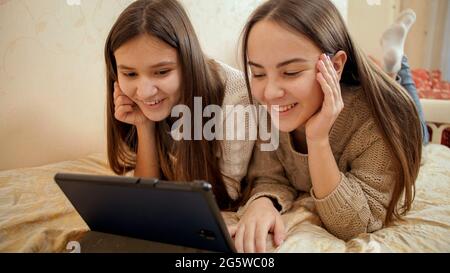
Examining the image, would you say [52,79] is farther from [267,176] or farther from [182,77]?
[267,176]

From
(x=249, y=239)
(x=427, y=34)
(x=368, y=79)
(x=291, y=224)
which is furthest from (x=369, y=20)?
(x=249, y=239)

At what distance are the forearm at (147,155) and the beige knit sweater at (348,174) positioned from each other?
26 centimetres

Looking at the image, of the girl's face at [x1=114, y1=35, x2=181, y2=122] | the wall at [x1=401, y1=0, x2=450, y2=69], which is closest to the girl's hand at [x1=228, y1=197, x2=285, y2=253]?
the girl's face at [x1=114, y1=35, x2=181, y2=122]

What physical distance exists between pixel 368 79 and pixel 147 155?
56 cm

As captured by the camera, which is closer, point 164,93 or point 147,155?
point 164,93

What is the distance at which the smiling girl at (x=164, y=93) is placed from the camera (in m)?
0.79

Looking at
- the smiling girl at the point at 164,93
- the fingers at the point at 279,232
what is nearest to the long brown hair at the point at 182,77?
the smiling girl at the point at 164,93

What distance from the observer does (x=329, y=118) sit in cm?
68

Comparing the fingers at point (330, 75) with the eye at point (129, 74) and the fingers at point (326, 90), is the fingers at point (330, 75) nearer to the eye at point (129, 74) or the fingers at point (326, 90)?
the fingers at point (326, 90)

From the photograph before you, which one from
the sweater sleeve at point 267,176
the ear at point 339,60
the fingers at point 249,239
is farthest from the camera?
the sweater sleeve at point 267,176

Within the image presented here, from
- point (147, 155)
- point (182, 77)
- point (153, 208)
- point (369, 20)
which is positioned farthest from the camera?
point (369, 20)

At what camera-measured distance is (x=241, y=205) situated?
863mm

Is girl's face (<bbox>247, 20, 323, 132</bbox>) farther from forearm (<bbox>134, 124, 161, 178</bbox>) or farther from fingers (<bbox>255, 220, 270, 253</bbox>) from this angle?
forearm (<bbox>134, 124, 161, 178</bbox>)

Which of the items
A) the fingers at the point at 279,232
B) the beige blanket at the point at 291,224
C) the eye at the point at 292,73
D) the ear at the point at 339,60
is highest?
the ear at the point at 339,60
